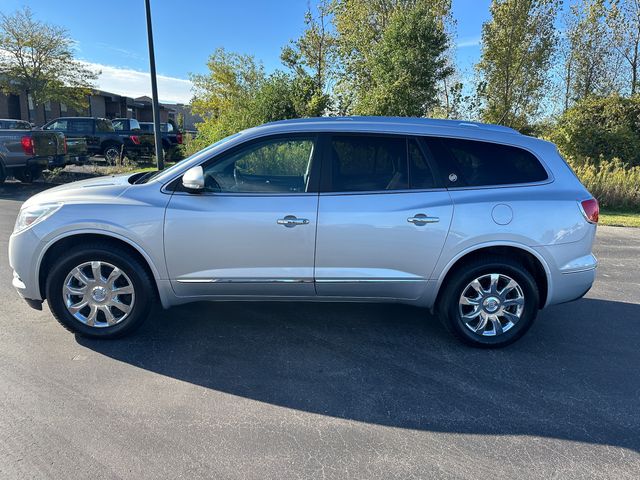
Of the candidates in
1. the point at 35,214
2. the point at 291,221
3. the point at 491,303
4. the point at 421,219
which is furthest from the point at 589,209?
the point at 35,214

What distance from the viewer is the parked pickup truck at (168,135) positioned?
67.3ft

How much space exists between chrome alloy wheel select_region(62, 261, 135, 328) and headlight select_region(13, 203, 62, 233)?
1.59 ft

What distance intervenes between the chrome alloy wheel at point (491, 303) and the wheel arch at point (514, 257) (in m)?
0.17

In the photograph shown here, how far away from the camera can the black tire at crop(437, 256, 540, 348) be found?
3713mm

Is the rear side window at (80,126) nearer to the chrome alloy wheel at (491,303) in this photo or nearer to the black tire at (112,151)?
the black tire at (112,151)

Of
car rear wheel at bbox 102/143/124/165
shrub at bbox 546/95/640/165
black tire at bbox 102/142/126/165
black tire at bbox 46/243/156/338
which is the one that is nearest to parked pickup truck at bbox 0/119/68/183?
car rear wheel at bbox 102/143/124/165

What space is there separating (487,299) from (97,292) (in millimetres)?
3176

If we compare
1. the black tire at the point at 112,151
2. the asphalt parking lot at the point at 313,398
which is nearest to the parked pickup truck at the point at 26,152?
the black tire at the point at 112,151

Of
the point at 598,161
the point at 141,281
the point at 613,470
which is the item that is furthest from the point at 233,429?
the point at 598,161

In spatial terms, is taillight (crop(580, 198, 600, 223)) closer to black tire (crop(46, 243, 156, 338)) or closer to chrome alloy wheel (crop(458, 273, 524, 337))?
chrome alloy wheel (crop(458, 273, 524, 337))

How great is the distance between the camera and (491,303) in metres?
3.78

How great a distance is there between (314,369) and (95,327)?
185 cm

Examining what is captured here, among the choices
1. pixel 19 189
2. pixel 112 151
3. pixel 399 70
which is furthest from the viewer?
pixel 112 151

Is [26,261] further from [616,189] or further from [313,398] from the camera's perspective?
[616,189]
